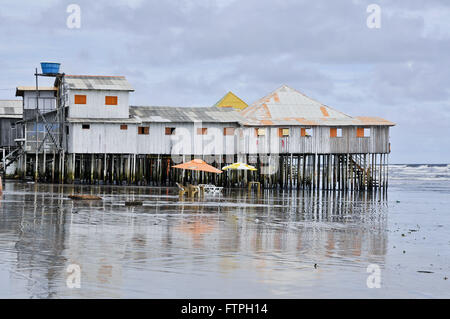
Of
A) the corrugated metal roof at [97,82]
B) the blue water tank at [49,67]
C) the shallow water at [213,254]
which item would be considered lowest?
the shallow water at [213,254]

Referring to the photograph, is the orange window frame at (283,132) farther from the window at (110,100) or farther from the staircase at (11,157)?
the staircase at (11,157)

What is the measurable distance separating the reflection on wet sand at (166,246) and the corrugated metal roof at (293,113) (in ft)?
103

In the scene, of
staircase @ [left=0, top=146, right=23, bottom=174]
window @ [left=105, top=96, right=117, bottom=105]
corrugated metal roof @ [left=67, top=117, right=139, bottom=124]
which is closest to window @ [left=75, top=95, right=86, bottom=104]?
corrugated metal roof @ [left=67, top=117, right=139, bottom=124]

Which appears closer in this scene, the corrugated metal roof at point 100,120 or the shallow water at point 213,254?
the shallow water at point 213,254

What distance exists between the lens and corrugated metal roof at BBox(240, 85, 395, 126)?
6212 centimetres

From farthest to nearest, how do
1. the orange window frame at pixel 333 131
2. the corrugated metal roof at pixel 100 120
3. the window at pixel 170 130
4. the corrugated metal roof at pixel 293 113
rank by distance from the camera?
1. the orange window frame at pixel 333 131
2. the corrugated metal roof at pixel 293 113
3. the window at pixel 170 130
4. the corrugated metal roof at pixel 100 120

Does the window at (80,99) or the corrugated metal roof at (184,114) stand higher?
the window at (80,99)

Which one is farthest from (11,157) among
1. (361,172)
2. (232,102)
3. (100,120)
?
(361,172)

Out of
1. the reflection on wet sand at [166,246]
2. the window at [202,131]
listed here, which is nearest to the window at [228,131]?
the window at [202,131]

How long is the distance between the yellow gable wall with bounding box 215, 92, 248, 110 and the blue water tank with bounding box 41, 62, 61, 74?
3233 centimetres

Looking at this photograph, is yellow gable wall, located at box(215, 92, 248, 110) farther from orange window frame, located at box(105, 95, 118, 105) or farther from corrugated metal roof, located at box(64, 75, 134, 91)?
orange window frame, located at box(105, 95, 118, 105)

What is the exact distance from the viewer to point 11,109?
7569 centimetres

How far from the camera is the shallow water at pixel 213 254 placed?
1322 cm

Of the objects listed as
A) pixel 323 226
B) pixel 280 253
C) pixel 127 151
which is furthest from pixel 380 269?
pixel 127 151
